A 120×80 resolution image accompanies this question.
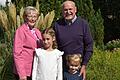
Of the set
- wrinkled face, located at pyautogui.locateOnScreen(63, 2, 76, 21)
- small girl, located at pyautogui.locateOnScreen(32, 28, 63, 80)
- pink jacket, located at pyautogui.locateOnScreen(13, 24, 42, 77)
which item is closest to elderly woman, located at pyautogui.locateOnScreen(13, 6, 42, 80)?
pink jacket, located at pyautogui.locateOnScreen(13, 24, 42, 77)

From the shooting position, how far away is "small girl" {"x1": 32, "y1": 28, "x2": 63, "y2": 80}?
5.86m

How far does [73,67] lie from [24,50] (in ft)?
2.23

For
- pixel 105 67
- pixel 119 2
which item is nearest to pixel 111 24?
pixel 119 2

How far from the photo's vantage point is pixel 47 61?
5.86 meters

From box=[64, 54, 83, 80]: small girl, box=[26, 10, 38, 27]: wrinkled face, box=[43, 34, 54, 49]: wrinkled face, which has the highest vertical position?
box=[26, 10, 38, 27]: wrinkled face

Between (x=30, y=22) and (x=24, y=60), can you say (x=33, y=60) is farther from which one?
(x=30, y=22)

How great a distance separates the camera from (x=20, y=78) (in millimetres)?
5828

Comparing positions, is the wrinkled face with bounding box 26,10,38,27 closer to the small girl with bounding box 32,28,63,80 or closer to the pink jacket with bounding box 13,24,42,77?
the pink jacket with bounding box 13,24,42,77

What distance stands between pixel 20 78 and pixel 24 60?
239mm

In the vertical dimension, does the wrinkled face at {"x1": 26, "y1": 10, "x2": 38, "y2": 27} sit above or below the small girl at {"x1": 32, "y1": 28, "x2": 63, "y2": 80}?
above

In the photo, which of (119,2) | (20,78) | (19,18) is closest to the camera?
(20,78)

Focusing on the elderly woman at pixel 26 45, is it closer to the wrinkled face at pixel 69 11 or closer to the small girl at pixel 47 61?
the small girl at pixel 47 61

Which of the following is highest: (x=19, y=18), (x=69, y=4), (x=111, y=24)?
(x=69, y=4)

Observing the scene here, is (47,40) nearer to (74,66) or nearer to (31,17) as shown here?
(31,17)
